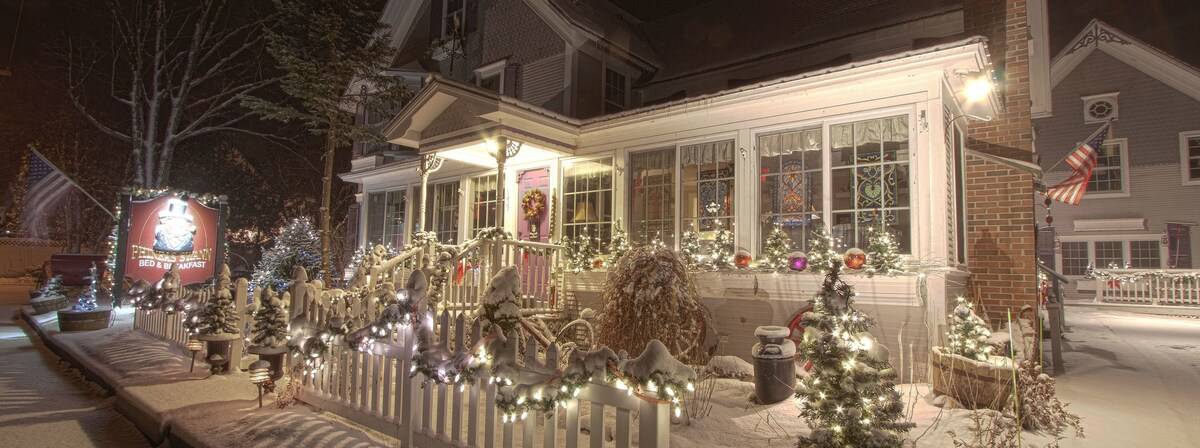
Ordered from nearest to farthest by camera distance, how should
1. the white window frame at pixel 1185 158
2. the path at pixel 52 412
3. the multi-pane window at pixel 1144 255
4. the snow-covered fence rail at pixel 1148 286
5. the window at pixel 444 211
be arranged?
1. the path at pixel 52 412
2. the window at pixel 444 211
3. the snow-covered fence rail at pixel 1148 286
4. the white window frame at pixel 1185 158
5. the multi-pane window at pixel 1144 255

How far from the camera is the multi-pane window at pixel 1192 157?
62.6 ft

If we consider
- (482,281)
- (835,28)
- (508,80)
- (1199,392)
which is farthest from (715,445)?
(508,80)

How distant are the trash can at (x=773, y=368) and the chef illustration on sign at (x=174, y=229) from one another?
12.2m

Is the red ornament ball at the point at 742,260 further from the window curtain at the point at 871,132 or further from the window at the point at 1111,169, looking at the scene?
the window at the point at 1111,169

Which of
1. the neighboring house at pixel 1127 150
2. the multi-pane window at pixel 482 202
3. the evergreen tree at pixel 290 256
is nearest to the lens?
the multi-pane window at pixel 482 202

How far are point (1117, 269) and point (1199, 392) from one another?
17.6 m

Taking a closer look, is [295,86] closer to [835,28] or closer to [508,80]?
[508,80]

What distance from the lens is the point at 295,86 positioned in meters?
14.1

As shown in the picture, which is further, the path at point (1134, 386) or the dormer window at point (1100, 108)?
the dormer window at point (1100, 108)

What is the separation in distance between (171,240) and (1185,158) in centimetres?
2983

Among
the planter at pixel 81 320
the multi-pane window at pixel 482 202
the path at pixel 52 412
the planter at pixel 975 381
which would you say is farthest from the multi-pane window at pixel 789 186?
the planter at pixel 81 320

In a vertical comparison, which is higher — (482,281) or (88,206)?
(88,206)

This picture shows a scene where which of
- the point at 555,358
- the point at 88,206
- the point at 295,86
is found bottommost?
the point at 555,358

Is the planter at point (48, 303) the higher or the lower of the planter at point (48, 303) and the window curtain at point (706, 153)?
the lower
